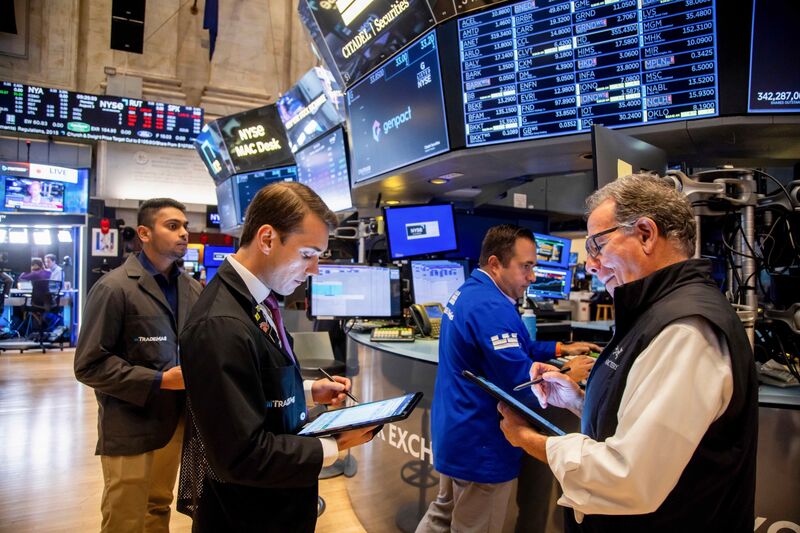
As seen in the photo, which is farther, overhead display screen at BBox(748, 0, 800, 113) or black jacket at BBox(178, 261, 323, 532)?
overhead display screen at BBox(748, 0, 800, 113)

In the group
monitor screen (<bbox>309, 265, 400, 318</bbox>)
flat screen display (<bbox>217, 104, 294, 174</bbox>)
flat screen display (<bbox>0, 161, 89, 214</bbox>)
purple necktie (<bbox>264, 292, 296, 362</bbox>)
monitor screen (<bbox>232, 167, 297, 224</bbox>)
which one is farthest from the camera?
flat screen display (<bbox>0, 161, 89, 214</bbox>)

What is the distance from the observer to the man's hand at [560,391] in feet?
4.99

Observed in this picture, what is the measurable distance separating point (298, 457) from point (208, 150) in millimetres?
8328

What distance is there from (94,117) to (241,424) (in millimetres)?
10781

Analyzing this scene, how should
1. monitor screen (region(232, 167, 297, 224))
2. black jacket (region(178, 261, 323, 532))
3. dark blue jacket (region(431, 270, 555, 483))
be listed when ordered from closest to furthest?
black jacket (region(178, 261, 323, 532))
dark blue jacket (region(431, 270, 555, 483))
monitor screen (region(232, 167, 297, 224))

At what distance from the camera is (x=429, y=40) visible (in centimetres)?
308

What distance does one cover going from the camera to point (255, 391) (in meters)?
1.11

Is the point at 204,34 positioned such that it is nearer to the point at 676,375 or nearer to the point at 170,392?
the point at 170,392

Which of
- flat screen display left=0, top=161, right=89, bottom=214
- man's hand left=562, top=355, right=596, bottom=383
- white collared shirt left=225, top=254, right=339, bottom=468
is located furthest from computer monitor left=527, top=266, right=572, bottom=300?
flat screen display left=0, top=161, right=89, bottom=214

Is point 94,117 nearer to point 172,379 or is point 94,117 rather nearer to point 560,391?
point 172,379

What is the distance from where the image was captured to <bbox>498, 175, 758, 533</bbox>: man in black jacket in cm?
90

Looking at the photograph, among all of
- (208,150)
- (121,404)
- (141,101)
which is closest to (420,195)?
(121,404)

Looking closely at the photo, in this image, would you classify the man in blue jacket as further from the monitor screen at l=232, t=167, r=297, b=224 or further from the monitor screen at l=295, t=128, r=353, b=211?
the monitor screen at l=232, t=167, r=297, b=224

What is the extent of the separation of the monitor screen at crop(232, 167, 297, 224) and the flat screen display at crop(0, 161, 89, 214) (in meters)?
5.35
